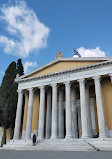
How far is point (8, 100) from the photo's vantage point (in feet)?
71.4

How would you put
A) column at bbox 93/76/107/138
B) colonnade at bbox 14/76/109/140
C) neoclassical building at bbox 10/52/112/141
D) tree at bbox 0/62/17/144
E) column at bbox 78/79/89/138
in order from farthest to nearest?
tree at bbox 0/62/17/144 → neoclassical building at bbox 10/52/112/141 → colonnade at bbox 14/76/109/140 → column at bbox 78/79/89/138 → column at bbox 93/76/107/138

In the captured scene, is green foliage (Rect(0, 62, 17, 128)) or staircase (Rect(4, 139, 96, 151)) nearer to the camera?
staircase (Rect(4, 139, 96, 151))

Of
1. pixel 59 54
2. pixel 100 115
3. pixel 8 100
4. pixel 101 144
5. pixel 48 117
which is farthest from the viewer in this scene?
pixel 8 100

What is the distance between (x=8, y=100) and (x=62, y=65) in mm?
9111

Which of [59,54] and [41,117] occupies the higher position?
[59,54]

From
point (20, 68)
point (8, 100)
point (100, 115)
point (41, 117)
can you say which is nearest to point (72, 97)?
point (41, 117)

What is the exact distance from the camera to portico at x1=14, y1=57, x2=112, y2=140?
1622cm

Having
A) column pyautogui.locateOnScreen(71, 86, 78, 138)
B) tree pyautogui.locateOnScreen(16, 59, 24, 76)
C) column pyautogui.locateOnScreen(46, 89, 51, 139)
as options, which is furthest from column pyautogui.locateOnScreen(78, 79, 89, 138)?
tree pyautogui.locateOnScreen(16, 59, 24, 76)

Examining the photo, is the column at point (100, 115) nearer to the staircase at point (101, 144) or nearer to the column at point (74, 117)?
the staircase at point (101, 144)

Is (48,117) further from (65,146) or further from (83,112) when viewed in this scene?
(65,146)

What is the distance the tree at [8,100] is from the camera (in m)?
20.9

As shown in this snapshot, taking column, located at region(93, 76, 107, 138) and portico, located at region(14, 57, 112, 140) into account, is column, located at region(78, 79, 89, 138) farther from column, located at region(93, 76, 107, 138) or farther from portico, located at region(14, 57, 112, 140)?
column, located at region(93, 76, 107, 138)

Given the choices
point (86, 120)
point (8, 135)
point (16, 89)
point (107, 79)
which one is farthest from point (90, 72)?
point (8, 135)

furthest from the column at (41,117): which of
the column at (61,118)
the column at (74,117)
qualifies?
the column at (74,117)
